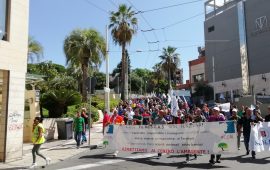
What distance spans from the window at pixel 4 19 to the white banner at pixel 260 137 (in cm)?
938

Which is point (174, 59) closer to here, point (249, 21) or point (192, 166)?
point (249, 21)

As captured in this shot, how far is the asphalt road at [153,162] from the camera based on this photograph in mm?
10445

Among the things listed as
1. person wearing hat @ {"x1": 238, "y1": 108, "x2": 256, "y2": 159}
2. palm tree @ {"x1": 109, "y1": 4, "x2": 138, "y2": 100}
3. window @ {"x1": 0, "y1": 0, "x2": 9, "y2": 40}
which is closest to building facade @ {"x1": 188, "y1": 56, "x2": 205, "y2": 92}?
palm tree @ {"x1": 109, "y1": 4, "x2": 138, "y2": 100}

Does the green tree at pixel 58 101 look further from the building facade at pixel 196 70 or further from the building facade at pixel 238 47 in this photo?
the building facade at pixel 196 70

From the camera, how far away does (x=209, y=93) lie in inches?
2355

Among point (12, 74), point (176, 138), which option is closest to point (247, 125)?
point (176, 138)

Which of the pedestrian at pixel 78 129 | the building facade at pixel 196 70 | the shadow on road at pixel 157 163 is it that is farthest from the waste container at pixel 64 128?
the building facade at pixel 196 70

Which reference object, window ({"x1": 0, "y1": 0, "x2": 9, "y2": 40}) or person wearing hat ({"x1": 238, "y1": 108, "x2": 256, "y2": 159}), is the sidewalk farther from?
person wearing hat ({"x1": 238, "y1": 108, "x2": 256, "y2": 159})

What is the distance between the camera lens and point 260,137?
40.3 ft

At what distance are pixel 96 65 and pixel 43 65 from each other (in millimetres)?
36057

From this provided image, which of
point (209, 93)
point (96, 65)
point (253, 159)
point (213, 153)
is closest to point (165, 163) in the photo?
point (213, 153)

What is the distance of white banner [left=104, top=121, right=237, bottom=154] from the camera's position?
10805 millimetres

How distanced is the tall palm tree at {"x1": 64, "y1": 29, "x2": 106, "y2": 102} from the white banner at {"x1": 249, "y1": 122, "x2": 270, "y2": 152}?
20.1m

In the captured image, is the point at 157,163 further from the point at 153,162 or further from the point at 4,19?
the point at 4,19
